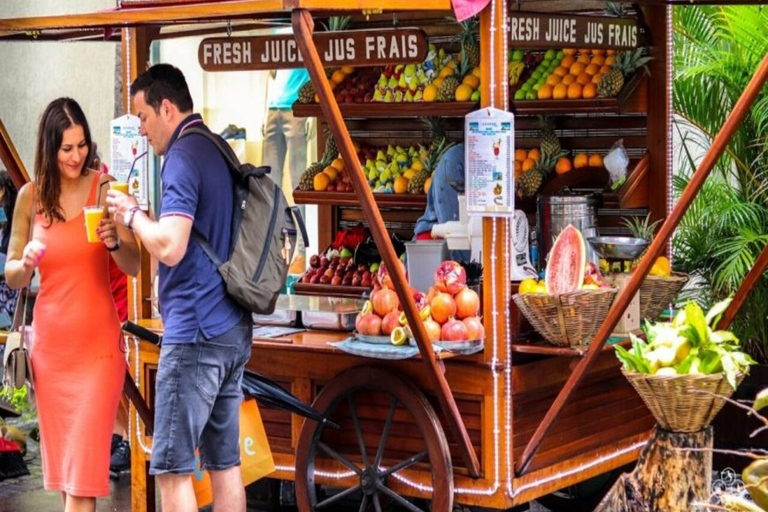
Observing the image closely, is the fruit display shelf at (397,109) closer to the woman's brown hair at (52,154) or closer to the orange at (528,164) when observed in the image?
the orange at (528,164)

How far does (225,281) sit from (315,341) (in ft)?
4.35

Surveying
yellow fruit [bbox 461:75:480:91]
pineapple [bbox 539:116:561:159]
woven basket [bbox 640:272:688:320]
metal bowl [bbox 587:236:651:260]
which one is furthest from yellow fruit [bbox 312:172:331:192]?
woven basket [bbox 640:272:688:320]

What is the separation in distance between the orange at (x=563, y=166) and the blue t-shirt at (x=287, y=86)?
2.74m

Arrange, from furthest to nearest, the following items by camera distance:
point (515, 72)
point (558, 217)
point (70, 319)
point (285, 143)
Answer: point (285, 143) < point (515, 72) < point (558, 217) < point (70, 319)

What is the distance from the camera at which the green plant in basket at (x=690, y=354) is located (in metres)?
5.43

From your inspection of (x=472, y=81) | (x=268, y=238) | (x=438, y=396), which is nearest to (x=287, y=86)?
(x=472, y=81)

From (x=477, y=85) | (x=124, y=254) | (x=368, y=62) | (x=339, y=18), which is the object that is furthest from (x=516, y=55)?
(x=124, y=254)

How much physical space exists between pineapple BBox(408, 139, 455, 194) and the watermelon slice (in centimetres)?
244

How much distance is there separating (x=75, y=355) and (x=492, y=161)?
79.5 inches

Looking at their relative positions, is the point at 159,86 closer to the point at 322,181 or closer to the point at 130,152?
the point at 130,152

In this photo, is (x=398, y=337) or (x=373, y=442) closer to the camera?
(x=398, y=337)

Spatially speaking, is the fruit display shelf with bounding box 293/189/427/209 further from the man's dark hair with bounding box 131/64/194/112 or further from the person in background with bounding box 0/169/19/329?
the man's dark hair with bounding box 131/64/194/112

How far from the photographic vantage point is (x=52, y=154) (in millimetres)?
6270

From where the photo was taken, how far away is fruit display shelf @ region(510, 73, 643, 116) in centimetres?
826
